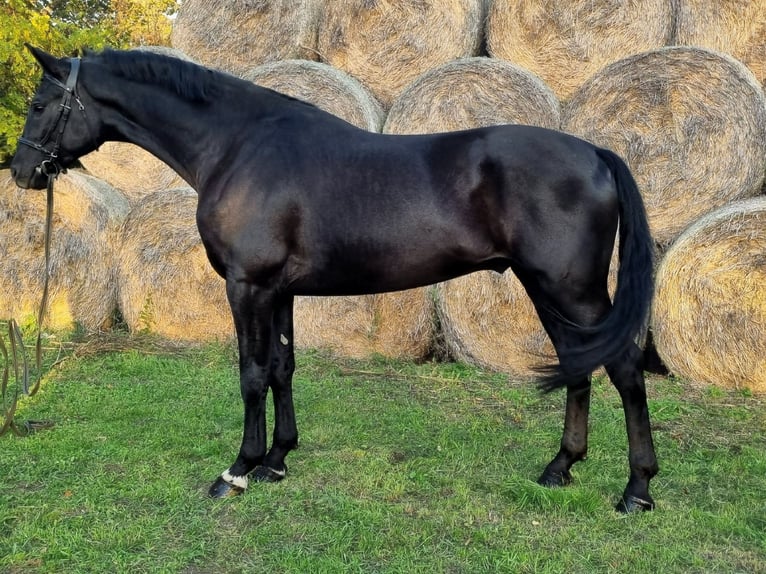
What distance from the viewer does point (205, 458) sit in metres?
3.62

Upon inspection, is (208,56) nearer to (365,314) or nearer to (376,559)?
(365,314)

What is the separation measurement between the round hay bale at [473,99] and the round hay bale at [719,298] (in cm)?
138

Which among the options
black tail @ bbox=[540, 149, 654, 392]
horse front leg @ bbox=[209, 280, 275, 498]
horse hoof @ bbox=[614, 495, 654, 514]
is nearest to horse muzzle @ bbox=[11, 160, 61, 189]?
horse front leg @ bbox=[209, 280, 275, 498]

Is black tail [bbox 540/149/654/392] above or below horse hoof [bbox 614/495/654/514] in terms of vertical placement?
above

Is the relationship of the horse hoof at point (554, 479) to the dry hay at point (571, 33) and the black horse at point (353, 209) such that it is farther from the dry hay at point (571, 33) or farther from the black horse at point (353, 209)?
the dry hay at point (571, 33)

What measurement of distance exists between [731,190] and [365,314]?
288 centimetres

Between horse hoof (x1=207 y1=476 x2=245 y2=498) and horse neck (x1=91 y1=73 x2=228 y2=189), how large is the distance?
1.48 m

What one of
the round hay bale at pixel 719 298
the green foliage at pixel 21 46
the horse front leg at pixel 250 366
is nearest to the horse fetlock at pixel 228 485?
the horse front leg at pixel 250 366

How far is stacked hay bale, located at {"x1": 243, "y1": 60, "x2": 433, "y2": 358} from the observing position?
548 centimetres

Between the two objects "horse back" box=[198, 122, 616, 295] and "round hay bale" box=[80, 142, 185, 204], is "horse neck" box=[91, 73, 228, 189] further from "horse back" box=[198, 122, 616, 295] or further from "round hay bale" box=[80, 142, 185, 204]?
"round hay bale" box=[80, 142, 185, 204]

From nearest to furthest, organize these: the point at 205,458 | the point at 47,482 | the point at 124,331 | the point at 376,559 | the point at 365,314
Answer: the point at 376,559 < the point at 47,482 < the point at 205,458 < the point at 365,314 < the point at 124,331

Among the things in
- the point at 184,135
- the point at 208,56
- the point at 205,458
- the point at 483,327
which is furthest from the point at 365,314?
the point at 208,56

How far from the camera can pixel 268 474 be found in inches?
133

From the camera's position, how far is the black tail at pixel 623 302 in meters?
2.85
